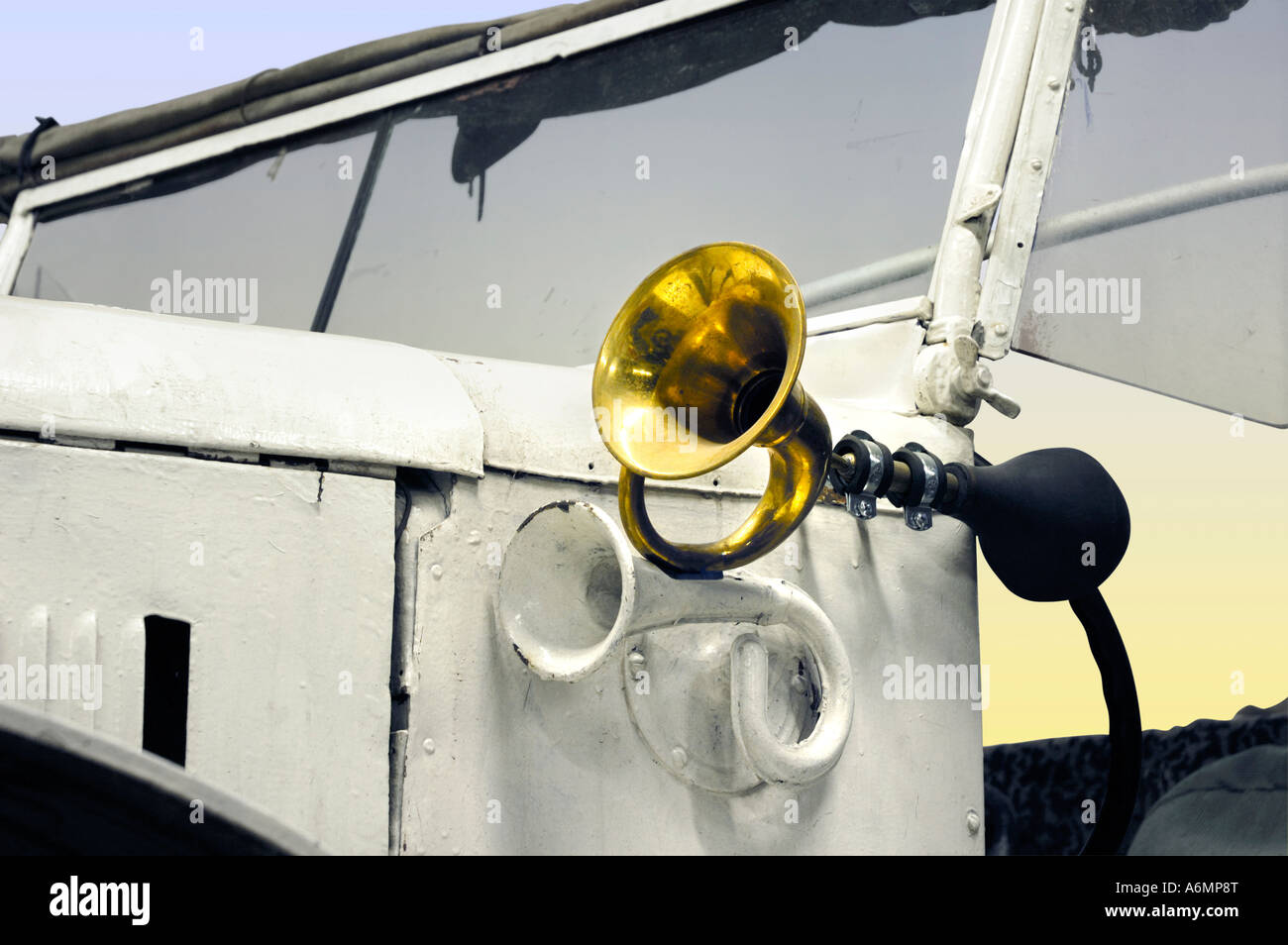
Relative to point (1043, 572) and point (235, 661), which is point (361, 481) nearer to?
point (235, 661)

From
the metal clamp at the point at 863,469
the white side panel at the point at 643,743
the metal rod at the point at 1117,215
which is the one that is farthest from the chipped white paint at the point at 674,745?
the metal rod at the point at 1117,215

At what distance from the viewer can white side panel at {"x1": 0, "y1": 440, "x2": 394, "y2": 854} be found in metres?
1.30

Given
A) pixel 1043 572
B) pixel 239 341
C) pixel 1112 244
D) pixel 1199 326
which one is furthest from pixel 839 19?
pixel 239 341

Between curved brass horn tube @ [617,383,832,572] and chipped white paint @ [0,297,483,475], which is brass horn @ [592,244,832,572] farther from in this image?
chipped white paint @ [0,297,483,475]

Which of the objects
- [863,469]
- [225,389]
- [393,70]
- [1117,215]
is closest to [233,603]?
[225,389]

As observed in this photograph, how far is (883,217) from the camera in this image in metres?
2.03

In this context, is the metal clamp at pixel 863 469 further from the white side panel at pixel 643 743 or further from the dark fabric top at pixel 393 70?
the dark fabric top at pixel 393 70

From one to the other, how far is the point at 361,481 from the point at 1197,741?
1.48m

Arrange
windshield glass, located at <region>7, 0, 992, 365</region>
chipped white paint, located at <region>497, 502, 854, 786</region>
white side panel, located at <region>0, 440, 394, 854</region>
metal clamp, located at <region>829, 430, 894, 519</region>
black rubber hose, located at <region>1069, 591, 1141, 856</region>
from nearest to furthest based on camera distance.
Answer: white side panel, located at <region>0, 440, 394, 854</region>
chipped white paint, located at <region>497, 502, 854, 786</region>
metal clamp, located at <region>829, 430, 894, 519</region>
black rubber hose, located at <region>1069, 591, 1141, 856</region>
windshield glass, located at <region>7, 0, 992, 365</region>

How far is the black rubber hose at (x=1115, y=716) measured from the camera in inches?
76.7

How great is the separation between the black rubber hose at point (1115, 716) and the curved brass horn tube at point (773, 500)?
0.58m

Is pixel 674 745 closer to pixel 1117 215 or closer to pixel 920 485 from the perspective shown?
pixel 920 485

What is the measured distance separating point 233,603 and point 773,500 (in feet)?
1.88

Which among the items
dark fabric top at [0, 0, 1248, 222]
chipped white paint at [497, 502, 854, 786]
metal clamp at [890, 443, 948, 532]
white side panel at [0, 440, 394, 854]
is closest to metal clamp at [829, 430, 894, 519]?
metal clamp at [890, 443, 948, 532]
